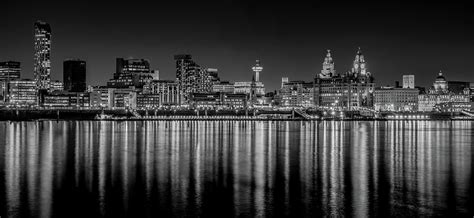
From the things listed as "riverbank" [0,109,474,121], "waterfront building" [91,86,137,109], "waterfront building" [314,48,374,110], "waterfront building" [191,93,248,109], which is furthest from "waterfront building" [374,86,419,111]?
"waterfront building" [91,86,137,109]

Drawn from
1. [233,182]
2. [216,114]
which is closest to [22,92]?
[216,114]

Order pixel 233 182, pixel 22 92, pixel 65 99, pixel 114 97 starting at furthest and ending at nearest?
pixel 22 92, pixel 114 97, pixel 65 99, pixel 233 182

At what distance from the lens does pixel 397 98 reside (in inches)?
7628

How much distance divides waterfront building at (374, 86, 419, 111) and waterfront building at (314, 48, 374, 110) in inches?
121

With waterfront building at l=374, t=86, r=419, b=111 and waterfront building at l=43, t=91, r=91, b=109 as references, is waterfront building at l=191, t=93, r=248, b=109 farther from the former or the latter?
A: waterfront building at l=374, t=86, r=419, b=111

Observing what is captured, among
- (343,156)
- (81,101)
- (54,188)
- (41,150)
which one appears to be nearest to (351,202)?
(54,188)

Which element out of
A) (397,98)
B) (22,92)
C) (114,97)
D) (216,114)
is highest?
(22,92)

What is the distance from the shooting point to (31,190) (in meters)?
19.6

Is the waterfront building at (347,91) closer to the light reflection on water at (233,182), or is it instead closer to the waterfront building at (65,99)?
the waterfront building at (65,99)

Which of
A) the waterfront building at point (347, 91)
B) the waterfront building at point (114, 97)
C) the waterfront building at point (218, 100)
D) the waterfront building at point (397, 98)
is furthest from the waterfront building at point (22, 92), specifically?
→ the waterfront building at point (397, 98)

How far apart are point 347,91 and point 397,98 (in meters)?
17.3

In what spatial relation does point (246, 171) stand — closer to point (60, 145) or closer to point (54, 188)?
point (54, 188)

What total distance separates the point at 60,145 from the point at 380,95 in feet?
544

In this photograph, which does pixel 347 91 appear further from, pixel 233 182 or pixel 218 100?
pixel 233 182
